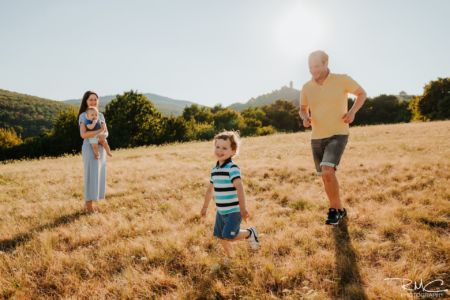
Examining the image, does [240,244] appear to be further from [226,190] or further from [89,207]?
[89,207]

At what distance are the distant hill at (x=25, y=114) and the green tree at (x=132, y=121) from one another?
43098 mm

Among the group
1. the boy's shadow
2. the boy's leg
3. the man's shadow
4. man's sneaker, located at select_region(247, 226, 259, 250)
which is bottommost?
the boy's shadow

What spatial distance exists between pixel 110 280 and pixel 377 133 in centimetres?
2401

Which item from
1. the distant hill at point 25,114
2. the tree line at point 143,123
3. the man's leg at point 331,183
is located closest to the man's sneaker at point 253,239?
the man's leg at point 331,183

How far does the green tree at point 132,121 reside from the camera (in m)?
54.3

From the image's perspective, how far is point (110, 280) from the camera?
429 cm

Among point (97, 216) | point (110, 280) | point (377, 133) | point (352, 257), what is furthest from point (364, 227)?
point (377, 133)

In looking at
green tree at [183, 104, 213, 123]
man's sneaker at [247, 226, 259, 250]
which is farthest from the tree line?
man's sneaker at [247, 226, 259, 250]

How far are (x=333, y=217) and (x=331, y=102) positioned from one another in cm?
197

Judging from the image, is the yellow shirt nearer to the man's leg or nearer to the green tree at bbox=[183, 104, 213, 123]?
the man's leg

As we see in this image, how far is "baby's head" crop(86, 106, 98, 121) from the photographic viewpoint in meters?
7.18

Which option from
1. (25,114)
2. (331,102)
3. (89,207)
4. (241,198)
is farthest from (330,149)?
(25,114)

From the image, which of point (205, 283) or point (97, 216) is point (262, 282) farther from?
point (97, 216)

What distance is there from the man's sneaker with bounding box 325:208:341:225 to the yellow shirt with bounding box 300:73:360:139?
131 cm
